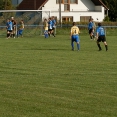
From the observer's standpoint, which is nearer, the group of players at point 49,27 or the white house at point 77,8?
the group of players at point 49,27

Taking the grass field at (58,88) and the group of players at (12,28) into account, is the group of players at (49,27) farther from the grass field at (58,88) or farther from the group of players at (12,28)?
the grass field at (58,88)

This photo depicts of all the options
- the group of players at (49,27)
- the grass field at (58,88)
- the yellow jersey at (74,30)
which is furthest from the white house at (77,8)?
the grass field at (58,88)

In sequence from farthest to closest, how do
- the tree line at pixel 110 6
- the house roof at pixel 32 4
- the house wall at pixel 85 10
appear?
the house wall at pixel 85 10
the tree line at pixel 110 6
the house roof at pixel 32 4

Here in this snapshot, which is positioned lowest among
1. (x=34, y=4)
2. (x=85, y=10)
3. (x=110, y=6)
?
(x=85, y=10)

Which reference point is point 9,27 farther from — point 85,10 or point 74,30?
point 85,10

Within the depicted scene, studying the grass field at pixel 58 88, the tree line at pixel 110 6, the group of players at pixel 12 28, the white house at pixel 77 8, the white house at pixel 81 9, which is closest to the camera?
the grass field at pixel 58 88

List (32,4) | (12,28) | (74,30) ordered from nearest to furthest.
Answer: (74,30) < (12,28) < (32,4)

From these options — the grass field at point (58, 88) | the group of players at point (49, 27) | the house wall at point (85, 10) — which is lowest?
the grass field at point (58, 88)

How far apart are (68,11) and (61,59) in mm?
52110

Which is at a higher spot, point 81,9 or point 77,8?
point 77,8

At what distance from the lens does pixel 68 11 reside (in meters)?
75.1

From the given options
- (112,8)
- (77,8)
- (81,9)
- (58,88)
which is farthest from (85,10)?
(58,88)

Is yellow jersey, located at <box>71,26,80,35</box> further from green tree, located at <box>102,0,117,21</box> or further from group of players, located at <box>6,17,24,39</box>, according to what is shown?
green tree, located at <box>102,0,117,21</box>

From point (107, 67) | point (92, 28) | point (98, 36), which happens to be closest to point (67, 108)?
point (107, 67)
